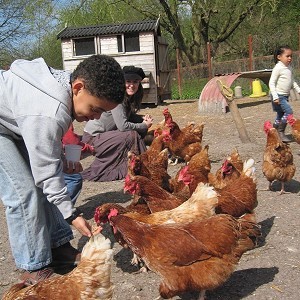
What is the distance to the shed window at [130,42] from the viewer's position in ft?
53.5

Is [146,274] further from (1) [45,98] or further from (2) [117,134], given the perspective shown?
(2) [117,134]

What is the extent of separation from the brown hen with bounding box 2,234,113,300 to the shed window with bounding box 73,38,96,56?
50.1 ft

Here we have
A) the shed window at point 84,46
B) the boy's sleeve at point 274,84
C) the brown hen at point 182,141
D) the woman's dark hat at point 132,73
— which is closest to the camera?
the woman's dark hat at point 132,73

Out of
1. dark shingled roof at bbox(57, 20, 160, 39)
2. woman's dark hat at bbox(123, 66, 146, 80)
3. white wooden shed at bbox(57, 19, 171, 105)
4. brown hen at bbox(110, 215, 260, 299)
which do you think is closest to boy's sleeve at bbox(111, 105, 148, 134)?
woman's dark hat at bbox(123, 66, 146, 80)

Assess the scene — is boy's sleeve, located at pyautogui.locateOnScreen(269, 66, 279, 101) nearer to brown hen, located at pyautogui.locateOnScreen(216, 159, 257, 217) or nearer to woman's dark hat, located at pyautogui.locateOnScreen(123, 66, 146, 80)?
woman's dark hat, located at pyautogui.locateOnScreen(123, 66, 146, 80)

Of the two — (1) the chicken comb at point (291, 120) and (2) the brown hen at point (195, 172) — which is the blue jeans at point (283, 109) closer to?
(1) the chicken comb at point (291, 120)

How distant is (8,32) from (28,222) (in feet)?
50.5

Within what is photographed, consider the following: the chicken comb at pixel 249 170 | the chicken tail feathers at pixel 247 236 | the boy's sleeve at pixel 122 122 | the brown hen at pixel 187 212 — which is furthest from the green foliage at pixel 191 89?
the chicken tail feathers at pixel 247 236

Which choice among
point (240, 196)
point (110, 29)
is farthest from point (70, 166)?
point (110, 29)

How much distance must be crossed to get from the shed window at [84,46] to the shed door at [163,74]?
9.47 ft

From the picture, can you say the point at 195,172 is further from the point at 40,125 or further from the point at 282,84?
the point at 282,84

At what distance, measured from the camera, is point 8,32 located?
16.4 m

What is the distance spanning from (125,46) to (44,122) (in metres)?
14.7

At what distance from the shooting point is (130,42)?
53.7 feet
